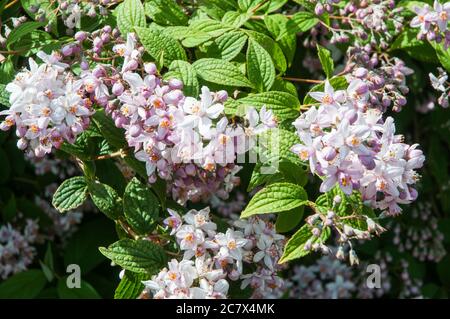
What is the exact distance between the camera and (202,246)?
227cm

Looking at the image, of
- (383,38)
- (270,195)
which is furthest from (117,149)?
(383,38)

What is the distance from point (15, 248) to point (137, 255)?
1492 mm

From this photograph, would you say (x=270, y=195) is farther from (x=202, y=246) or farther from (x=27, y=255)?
(x=27, y=255)

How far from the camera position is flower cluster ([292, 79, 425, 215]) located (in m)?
2.03

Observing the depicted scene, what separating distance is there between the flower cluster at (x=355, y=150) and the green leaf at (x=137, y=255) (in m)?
0.54

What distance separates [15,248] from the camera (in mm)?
3582

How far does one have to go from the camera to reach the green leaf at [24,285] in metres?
3.42

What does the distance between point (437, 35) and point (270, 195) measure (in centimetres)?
94

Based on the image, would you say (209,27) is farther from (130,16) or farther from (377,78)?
(377,78)

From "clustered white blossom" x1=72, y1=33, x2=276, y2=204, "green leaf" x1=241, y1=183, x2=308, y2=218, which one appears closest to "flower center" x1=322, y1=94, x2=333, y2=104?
"clustered white blossom" x1=72, y1=33, x2=276, y2=204

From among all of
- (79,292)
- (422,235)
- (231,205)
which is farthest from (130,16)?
(422,235)

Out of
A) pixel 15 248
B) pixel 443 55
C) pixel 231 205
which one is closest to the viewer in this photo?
pixel 443 55

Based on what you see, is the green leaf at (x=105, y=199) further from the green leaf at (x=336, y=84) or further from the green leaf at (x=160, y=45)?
the green leaf at (x=336, y=84)

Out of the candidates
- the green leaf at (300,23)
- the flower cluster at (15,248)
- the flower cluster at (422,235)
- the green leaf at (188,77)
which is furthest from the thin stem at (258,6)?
the flower cluster at (422,235)
